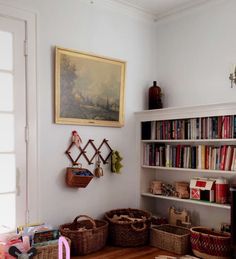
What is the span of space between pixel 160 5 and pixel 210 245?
8.48ft

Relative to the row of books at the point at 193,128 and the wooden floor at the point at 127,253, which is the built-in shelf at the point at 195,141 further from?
the wooden floor at the point at 127,253

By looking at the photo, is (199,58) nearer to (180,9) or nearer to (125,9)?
(180,9)

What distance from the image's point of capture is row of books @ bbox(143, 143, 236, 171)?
3.15m

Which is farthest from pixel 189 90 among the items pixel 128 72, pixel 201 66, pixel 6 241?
pixel 6 241

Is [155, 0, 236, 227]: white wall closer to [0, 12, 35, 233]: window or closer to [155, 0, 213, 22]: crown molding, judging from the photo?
[155, 0, 213, 22]: crown molding

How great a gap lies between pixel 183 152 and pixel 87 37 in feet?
5.10

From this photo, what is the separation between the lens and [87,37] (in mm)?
3500

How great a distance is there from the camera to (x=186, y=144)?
3.71 m

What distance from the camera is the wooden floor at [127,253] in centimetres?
306

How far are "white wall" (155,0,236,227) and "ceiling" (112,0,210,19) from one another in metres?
0.07

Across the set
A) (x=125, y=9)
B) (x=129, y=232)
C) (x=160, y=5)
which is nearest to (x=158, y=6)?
(x=160, y=5)

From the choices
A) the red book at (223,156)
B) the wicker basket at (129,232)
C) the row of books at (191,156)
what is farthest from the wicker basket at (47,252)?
the red book at (223,156)

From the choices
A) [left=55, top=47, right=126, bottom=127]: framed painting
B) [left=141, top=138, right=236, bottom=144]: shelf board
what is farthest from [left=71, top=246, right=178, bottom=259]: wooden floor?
[left=55, top=47, right=126, bottom=127]: framed painting

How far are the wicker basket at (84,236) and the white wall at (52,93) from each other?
0.42ft
